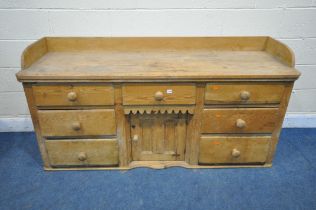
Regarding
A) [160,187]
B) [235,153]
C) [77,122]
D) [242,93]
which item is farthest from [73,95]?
[235,153]

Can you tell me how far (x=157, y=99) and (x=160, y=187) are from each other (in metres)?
0.59

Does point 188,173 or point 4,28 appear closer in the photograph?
point 188,173

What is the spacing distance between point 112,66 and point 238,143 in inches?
38.8

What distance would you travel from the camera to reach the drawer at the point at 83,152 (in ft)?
5.53

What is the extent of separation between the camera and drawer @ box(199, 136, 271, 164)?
1708mm

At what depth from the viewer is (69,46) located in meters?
1.89

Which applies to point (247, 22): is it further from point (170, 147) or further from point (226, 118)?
point (170, 147)

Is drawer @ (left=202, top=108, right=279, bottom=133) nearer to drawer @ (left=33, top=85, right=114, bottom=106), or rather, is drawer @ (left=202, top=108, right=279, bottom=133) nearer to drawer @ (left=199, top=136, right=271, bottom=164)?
drawer @ (left=199, top=136, right=271, bottom=164)

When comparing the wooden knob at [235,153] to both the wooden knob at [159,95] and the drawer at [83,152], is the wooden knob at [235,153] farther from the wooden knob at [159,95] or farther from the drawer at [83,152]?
the drawer at [83,152]

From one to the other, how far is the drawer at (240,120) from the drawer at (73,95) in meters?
0.63

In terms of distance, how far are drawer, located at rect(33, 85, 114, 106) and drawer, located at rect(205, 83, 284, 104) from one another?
615 millimetres

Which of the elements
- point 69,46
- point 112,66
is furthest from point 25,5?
point 112,66

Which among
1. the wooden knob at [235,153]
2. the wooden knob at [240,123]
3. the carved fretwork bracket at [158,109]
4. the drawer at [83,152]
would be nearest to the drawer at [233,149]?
the wooden knob at [235,153]

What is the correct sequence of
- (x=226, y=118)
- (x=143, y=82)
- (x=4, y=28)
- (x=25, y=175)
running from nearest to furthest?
1. (x=143, y=82)
2. (x=226, y=118)
3. (x=25, y=175)
4. (x=4, y=28)
